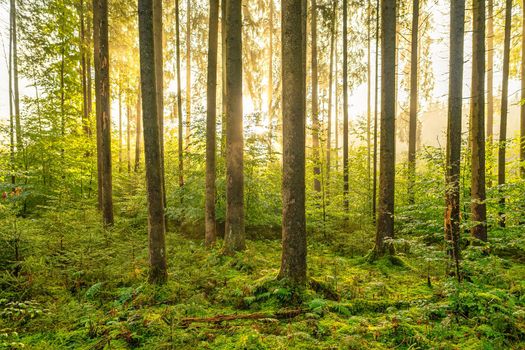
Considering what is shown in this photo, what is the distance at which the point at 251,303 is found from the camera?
5.42 m

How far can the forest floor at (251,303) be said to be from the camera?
4.01 metres

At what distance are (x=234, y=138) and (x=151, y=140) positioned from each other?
3087 mm

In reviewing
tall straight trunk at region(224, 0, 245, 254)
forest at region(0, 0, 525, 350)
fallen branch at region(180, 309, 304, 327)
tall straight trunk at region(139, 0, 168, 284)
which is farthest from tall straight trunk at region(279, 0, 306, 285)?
tall straight trunk at region(224, 0, 245, 254)

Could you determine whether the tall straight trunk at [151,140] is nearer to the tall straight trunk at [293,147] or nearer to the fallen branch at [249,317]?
the fallen branch at [249,317]

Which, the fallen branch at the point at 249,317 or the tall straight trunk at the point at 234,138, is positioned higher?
the tall straight trunk at the point at 234,138

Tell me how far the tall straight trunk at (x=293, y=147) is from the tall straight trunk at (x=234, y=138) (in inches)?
114

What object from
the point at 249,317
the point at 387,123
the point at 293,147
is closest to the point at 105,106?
the point at 293,147

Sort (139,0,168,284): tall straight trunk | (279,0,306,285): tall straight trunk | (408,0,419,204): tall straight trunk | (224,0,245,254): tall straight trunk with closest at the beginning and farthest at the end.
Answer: (279,0,306,285): tall straight trunk < (139,0,168,284): tall straight trunk < (224,0,245,254): tall straight trunk < (408,0,419,204): tall straight trunk

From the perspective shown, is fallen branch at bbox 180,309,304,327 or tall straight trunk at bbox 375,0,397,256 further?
tall straight trunk at bbox 375,0,397,256

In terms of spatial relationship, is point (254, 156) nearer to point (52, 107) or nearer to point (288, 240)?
point (288, 240)

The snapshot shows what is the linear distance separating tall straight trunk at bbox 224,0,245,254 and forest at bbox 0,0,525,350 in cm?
5

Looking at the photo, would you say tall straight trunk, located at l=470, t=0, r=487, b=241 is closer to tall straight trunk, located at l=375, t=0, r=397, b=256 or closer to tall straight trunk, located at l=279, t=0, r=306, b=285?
tall straight trunk, located at l=375, t=0, r=397, b=256

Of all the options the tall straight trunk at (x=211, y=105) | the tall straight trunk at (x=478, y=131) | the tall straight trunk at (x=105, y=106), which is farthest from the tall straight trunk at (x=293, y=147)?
the tall straight trunk at (x=105, y=106)

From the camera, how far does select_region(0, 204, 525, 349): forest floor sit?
4.01 m
